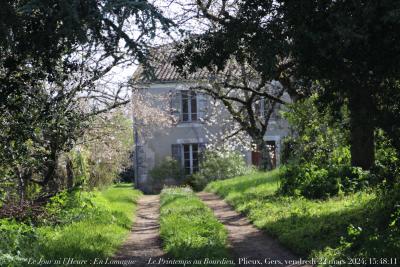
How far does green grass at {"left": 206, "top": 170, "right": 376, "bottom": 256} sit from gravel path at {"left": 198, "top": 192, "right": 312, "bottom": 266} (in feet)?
0.51

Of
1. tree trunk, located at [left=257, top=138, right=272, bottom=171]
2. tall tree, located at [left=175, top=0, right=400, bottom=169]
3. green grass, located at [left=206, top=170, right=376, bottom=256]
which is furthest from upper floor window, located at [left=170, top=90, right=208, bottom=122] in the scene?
tall tree, located at [left=175, top=0, right=400, bottom=169]

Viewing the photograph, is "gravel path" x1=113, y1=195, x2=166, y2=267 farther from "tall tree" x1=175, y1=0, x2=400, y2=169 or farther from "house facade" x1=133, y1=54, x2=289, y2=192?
"house facade" x1=133, y1=54, x2=289, y2=192

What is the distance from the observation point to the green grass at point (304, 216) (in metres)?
8.41

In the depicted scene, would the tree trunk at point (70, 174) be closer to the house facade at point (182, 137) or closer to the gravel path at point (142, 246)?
the gravel path at point (142, 246)

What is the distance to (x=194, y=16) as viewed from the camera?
51.3 ft

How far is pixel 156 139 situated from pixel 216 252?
2277cm

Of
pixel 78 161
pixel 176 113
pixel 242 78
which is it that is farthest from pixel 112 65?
pixel 176 113

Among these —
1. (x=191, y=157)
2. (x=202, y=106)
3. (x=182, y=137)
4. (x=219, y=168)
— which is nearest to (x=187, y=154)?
(x=191, y=157)

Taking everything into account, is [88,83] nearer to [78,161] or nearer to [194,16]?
[194,16]

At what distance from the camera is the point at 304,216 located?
10.3 meters

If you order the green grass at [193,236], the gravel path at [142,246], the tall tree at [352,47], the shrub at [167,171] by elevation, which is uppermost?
the tall tree at [352,47]

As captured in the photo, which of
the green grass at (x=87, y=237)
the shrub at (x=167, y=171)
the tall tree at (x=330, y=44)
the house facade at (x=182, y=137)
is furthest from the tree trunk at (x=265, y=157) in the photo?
the tall tree at (x=330, y=44)

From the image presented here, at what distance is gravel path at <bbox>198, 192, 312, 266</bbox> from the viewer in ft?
25.7

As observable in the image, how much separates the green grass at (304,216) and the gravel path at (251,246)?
16 centimetres
